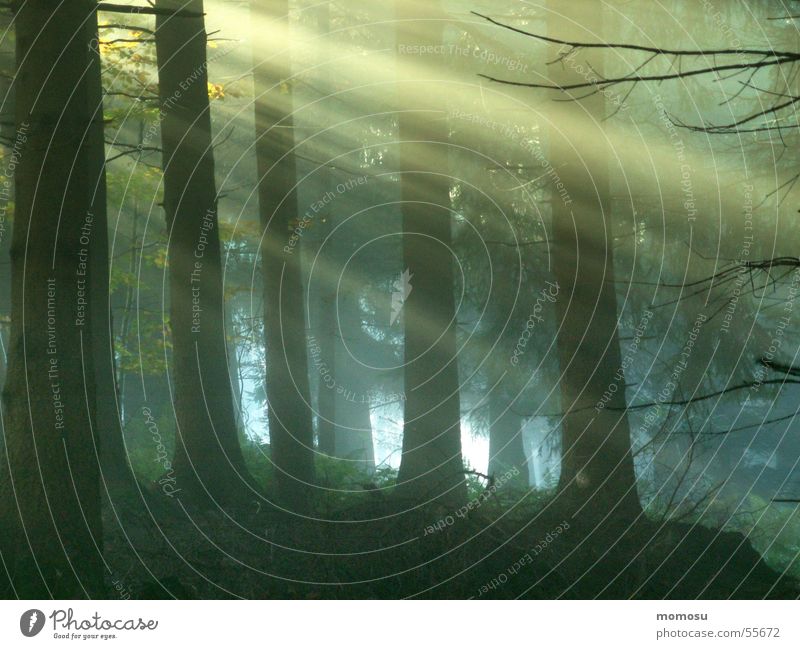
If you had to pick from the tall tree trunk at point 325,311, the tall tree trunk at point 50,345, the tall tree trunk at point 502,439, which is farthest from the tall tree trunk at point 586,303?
the tall tree trunk at point 50,345

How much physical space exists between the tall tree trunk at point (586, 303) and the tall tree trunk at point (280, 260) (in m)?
2.56

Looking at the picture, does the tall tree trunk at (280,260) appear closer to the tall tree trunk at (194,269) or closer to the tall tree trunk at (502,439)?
the tall tree trunk at (194,269)

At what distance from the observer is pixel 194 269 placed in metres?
8.55

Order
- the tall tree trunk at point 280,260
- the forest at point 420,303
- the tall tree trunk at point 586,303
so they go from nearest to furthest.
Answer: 1. the forest at point 420,303
2. the tall tree trunk at point 586,303
3. the tall tree trunk at point 280,260

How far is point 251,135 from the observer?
978cm

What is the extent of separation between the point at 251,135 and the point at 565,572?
5.55 m

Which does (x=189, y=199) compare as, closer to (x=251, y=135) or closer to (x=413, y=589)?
(x=251, y=135)

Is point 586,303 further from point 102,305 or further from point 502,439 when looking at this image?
point 102,305

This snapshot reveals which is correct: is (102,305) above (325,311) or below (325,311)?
below

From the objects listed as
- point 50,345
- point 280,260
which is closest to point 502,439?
point 280,260

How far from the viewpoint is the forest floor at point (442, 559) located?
23.3 ft

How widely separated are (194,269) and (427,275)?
7.23ft

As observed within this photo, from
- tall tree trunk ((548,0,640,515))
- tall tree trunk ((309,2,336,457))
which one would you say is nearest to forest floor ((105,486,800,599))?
tall tree trunk ((548,0,640,515))

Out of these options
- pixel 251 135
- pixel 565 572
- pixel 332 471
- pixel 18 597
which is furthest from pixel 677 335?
pixel 18 597
